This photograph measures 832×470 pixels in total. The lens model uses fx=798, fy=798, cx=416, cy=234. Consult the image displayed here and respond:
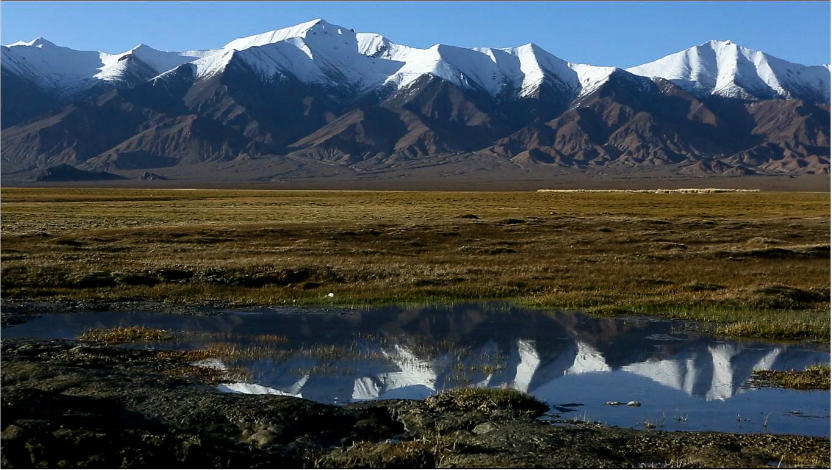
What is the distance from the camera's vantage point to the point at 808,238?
197 ft

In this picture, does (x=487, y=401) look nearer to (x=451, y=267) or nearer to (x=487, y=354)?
(x=487, y=354)

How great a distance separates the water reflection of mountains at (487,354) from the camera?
62.7ft

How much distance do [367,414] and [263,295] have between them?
58.6ft

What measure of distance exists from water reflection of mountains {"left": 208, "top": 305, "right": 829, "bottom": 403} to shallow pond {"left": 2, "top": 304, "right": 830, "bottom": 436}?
4 cm

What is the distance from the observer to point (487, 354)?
22.8 metres

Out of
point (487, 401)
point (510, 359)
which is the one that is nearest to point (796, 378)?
point (510, 359)

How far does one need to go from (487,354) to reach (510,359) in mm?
942

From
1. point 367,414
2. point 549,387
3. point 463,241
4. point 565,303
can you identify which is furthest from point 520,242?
point 367,414

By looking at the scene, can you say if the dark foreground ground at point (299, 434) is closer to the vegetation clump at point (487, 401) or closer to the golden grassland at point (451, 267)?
the vegetation clump at point (487, 401)

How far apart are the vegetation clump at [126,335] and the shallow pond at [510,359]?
1.88 feet

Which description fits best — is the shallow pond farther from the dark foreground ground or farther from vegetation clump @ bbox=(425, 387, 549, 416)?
the dark foreground ground

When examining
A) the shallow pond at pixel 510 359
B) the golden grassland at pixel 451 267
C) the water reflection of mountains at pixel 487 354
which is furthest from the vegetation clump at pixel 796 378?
the golden grassland at pixel 451 267

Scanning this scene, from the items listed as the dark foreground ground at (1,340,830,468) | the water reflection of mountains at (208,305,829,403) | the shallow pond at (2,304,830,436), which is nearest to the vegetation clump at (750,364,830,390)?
the shallow pond at (2,304,830,436)

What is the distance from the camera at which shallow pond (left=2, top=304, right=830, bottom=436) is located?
17.2m
